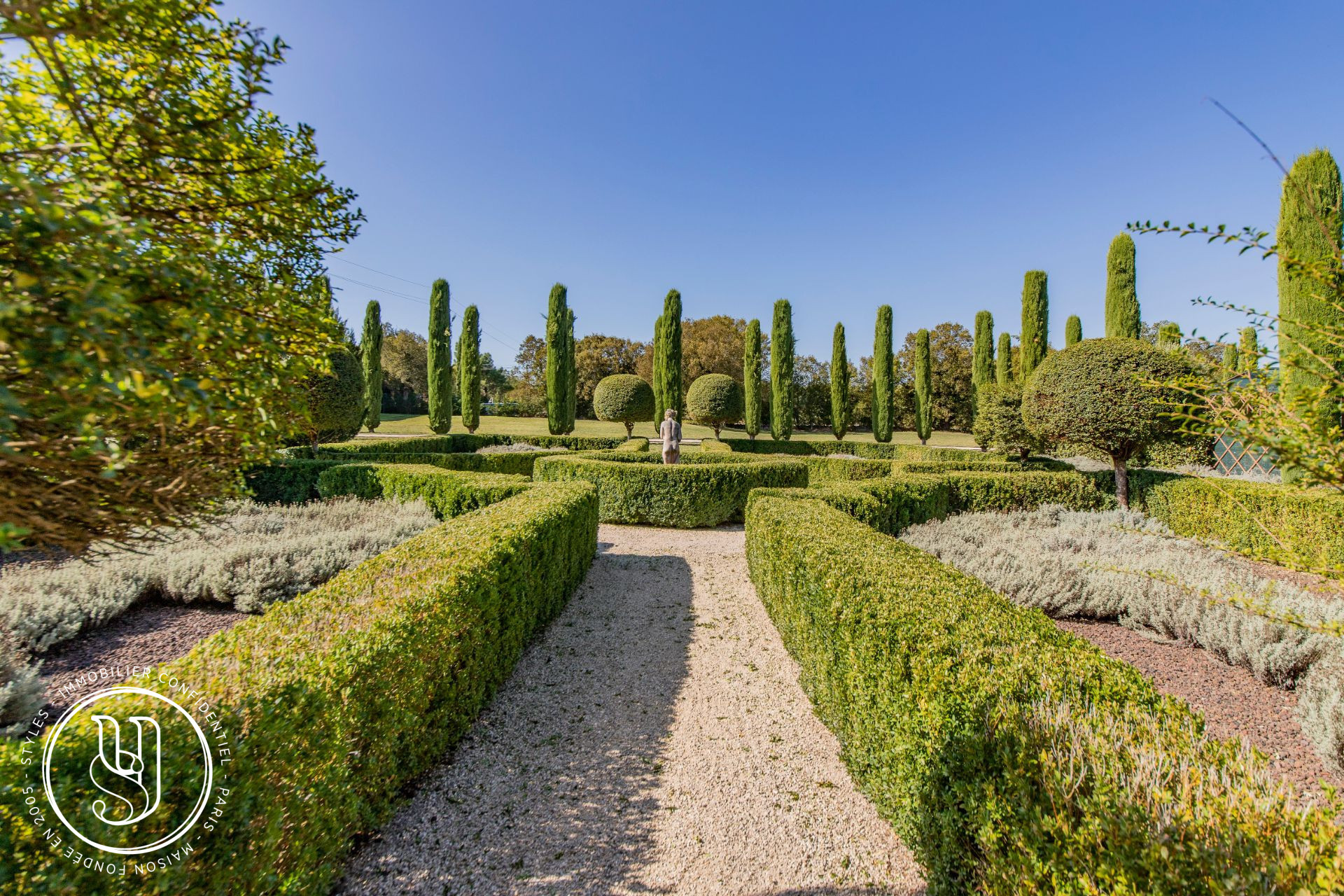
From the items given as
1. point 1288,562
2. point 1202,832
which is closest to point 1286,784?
point 1202,832

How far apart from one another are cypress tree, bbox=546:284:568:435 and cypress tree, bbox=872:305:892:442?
15.9 metres

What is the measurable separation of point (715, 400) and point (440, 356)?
13.6 m

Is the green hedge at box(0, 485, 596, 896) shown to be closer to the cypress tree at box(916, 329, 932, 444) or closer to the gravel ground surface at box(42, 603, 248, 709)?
the gravel ground surface at box(42, 603, 248, 709)

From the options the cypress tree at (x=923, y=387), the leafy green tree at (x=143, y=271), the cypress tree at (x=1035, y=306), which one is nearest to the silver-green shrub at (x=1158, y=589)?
the leafy green tree at (x=143, y=271)

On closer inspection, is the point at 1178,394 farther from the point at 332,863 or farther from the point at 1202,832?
the point at 332,863

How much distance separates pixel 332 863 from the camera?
2176mm

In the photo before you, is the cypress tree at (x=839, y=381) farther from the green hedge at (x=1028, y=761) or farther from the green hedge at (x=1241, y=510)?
the green hedge at (x=1028, y=761)

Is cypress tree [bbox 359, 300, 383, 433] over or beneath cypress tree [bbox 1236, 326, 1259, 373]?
over

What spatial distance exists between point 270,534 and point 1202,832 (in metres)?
8.70

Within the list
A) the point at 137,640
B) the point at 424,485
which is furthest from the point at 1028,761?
the point at 424,485

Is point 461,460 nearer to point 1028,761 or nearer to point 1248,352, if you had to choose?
point 1028,761

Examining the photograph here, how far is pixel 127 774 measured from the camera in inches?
57.5

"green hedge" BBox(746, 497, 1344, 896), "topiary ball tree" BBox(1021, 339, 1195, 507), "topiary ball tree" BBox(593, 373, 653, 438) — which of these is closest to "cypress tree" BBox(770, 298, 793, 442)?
"topiary ball tree" BBox(593, 373, 653, 438)

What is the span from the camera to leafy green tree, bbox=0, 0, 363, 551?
1065 millimetres
